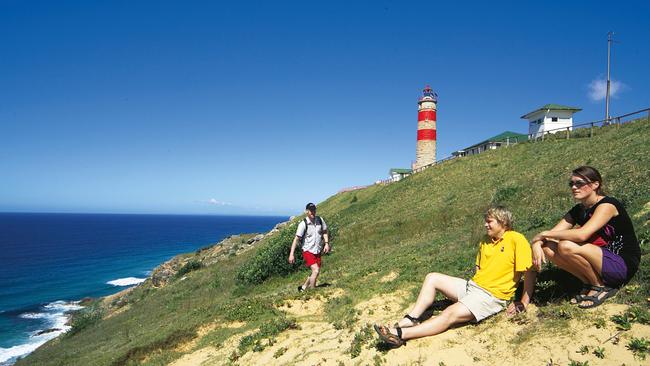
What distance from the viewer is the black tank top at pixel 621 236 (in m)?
5.34

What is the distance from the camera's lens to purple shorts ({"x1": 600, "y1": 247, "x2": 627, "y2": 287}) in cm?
536

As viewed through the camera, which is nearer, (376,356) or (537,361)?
(537,361)

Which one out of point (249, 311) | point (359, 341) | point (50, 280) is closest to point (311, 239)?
point (249, 311)

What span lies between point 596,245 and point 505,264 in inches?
49.0

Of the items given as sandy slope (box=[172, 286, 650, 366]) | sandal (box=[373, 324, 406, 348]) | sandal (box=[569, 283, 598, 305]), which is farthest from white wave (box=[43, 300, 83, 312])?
sandal (box=[569, 283, 598, 305])

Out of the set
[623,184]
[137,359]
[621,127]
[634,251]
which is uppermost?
[621,127]

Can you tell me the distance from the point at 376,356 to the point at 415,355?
61 cm

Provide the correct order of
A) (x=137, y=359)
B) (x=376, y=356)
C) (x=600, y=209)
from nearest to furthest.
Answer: (x=600, y=209)
(x=376, y=356)
(x=137, y=359)

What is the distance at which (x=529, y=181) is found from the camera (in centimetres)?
2408

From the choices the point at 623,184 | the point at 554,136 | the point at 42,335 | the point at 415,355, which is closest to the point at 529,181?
the point at 623,184

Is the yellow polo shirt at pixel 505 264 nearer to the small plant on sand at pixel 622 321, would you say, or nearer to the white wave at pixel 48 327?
the small plant on sand at pixel 622 321

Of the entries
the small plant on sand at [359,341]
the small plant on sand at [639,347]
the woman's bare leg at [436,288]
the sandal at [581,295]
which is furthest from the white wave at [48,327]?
the small plant on sand at [639,347]

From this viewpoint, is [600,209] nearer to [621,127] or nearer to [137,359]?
[137,359]

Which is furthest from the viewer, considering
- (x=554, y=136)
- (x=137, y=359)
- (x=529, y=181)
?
(x=554, y=136)
